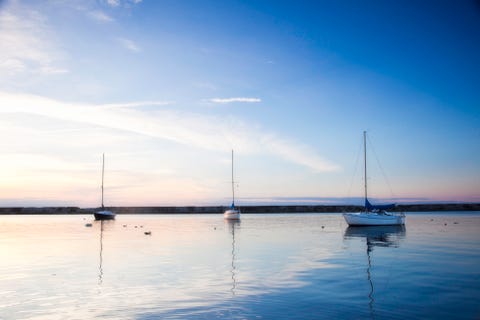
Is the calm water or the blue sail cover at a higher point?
the blue sail cover

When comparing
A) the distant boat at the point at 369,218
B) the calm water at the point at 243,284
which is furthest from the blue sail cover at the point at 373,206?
the calm water at the point at 243,284

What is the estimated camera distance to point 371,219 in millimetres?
60031

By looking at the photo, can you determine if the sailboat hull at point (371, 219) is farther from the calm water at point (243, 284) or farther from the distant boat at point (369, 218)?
the calm water at point (243, 284)

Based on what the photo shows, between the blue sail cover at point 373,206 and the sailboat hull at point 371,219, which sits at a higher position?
the blue sail cover at point 373,206

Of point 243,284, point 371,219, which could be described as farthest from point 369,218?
point 243,284

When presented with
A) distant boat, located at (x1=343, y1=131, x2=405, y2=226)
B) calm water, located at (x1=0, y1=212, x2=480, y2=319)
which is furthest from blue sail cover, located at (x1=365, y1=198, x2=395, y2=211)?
calm water, located at (x1=0, y1=212, x2=480, y2=319)

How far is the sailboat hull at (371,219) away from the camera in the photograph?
5925 cm

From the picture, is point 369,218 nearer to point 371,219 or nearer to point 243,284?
point 371,219

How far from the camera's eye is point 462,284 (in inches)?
703

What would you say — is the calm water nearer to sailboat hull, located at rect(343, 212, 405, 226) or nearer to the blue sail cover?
sailboat hull, located at rect(343, 212, 405, 226)

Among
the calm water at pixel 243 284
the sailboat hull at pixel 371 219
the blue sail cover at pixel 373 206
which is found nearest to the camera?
the calm water at pixel 243 284

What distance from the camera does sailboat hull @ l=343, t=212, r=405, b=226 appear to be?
59.2 m

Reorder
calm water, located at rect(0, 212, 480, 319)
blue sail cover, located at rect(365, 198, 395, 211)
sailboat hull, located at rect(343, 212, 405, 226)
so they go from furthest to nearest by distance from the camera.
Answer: blue sail cover, located at rect(365, 198, 395, 211), sailboat hull, located at rect(343, 212, 405, 226), calm water, located at rect(0, 212, 480, 319)

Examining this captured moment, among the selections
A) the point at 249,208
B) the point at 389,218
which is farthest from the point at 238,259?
the point at 249,208
